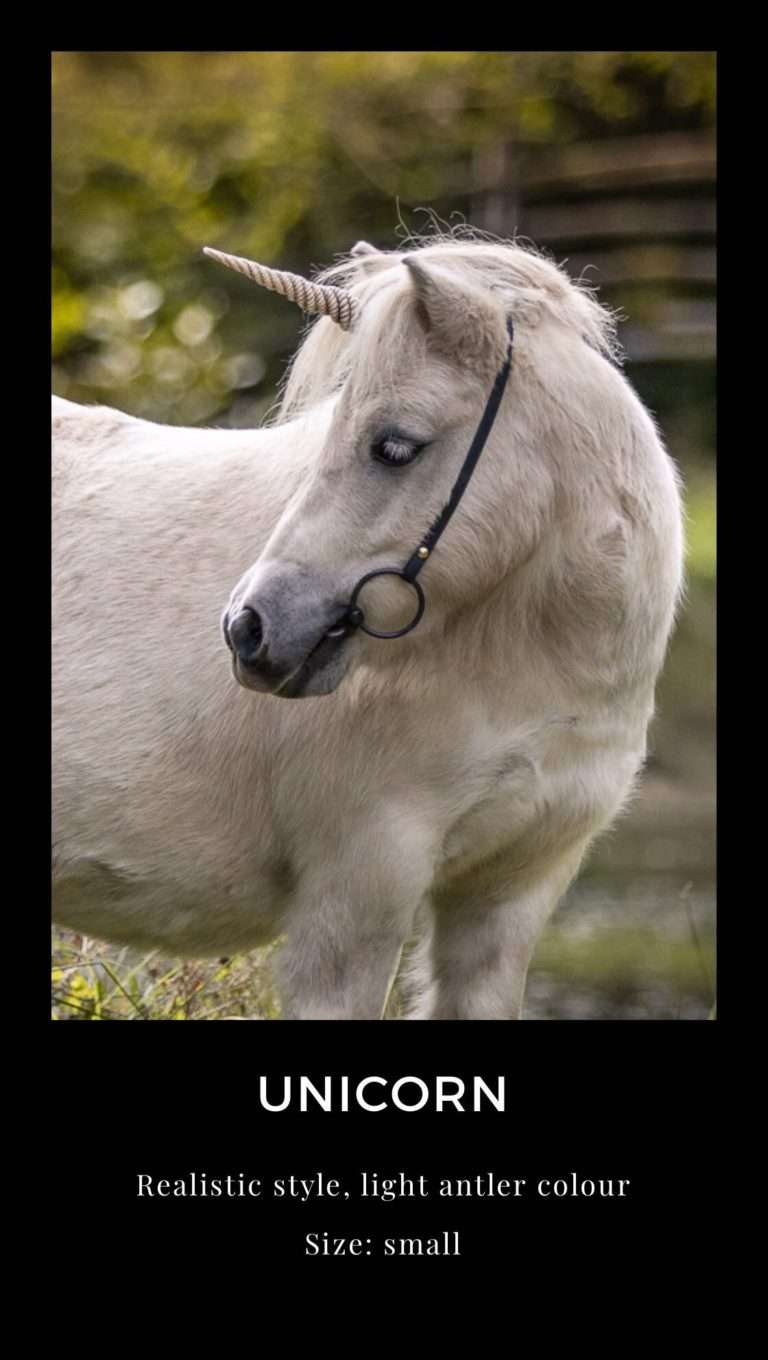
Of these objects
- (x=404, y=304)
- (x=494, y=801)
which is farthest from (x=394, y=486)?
(x=494, y=801)

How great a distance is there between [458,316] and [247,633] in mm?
705

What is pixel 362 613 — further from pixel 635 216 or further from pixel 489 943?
pixel 635 216

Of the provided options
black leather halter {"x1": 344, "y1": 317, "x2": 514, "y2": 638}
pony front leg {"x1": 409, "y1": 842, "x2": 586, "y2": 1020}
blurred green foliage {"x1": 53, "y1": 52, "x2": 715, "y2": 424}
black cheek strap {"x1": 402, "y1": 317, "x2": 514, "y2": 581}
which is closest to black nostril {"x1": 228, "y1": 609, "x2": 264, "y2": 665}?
black leather halter {"x1": 344, "y1": 317, "x2": 514, "y2": 638}

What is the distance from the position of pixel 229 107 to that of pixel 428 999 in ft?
23.4

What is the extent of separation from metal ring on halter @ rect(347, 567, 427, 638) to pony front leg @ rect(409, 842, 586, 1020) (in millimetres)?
788

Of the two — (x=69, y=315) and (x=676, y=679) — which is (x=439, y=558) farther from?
(x=676, y=679)

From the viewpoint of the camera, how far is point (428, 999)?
365cm

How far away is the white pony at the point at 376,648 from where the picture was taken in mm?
2939

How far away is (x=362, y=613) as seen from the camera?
295 centimetres

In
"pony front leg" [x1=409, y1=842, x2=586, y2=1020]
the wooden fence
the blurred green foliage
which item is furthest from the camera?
the wooden fence

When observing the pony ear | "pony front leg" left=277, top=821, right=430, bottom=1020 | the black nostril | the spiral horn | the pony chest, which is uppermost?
the spiral horn

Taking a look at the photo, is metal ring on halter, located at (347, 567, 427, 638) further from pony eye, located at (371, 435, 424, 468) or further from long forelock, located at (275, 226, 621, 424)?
long forelock, located at (275, 226, 621, 424)

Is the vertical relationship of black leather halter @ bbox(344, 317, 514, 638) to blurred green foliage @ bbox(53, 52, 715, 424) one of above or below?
below

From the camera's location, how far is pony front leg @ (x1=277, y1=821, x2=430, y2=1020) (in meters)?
3.15
